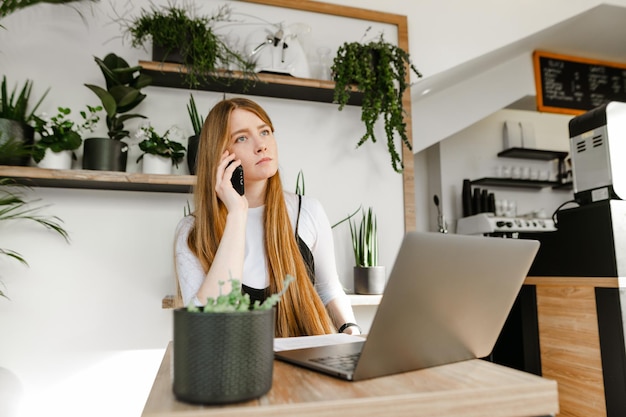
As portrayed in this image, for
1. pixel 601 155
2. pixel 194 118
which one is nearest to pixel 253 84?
pixel 194 118

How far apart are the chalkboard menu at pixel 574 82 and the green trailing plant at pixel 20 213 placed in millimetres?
3459

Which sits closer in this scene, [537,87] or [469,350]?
[469,350]

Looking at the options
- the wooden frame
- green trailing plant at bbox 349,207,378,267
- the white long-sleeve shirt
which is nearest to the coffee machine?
the wooden frame

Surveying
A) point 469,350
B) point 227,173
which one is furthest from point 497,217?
point 469,350

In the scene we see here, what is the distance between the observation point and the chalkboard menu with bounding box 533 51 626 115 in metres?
3.60

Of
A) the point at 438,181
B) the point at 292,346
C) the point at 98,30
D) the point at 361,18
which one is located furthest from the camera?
the point at 438,181

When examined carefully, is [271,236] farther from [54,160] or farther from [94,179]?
[54,160]

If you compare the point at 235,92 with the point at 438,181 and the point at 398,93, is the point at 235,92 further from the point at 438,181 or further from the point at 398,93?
the point at 438,181

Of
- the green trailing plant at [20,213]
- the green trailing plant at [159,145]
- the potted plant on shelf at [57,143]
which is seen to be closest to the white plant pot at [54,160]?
the potted plant on shelf at [57,143]

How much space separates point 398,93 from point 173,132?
3.85 feet

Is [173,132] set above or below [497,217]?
above

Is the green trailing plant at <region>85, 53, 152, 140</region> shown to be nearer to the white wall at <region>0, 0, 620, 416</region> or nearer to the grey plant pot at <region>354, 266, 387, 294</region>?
the white wall at <region>0, 0, 620, 416</region>

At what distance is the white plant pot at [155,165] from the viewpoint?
2.03 metres

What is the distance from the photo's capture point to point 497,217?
3934mm
